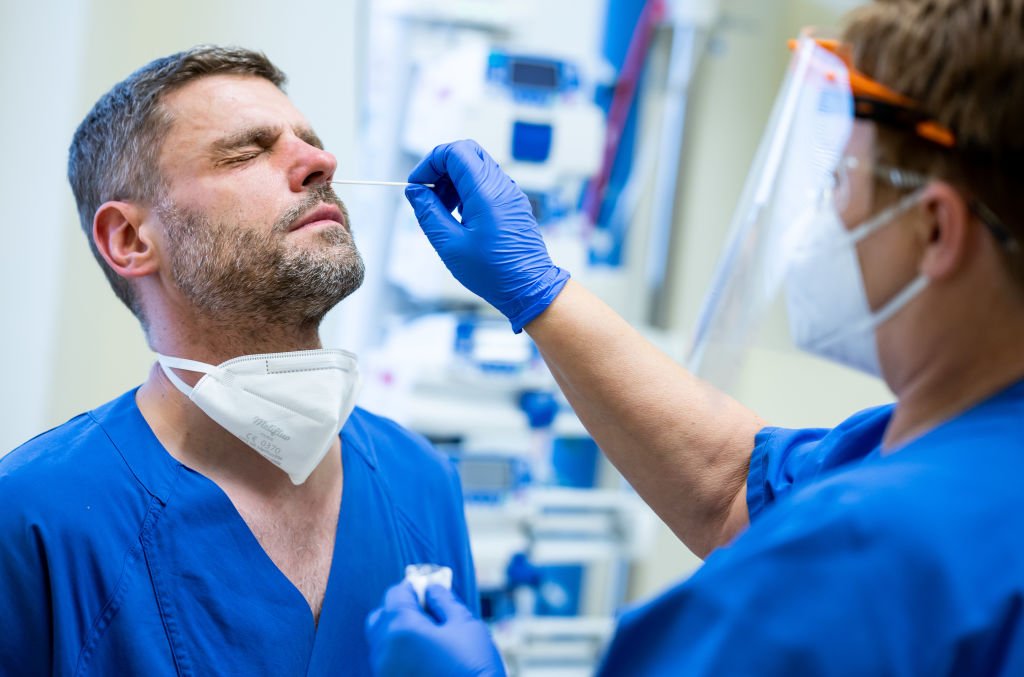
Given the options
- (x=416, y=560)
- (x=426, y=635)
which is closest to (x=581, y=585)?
(x=416, y=560)

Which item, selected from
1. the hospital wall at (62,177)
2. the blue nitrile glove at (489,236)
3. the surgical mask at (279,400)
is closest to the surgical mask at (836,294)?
the blue nitrile glove at (489,236)

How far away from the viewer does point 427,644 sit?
3.19ft

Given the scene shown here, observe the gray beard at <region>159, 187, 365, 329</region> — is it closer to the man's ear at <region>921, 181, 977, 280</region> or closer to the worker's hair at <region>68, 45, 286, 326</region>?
the worker's hair at <region>68, 45, 286, 326</region>

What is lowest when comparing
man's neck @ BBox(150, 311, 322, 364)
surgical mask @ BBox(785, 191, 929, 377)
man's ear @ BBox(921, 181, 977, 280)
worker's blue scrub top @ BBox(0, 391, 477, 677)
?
worker's blue scrub top @ BBox(0, 391, 477, 677)

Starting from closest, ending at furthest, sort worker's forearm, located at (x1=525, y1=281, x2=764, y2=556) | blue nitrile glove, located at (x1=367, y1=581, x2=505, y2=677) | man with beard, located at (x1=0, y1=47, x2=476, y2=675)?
blue nitrile glove, located at (x1=367, y1=581, x2=505, y2=677)
man with beard, located at (x1=0, y1=47, x2=476, y2=675)
worker's forearm, located at (x1=525, y1=281, x2=764, y2=556)

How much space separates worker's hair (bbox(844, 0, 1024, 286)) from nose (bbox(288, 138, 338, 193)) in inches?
31.3

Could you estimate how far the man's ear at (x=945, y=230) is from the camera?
2.53ft

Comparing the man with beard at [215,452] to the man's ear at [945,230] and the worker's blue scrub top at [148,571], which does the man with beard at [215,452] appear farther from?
the man's ear at [945,230]

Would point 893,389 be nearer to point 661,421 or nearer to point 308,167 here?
point 661,421

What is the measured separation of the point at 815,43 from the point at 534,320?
0.49 metres

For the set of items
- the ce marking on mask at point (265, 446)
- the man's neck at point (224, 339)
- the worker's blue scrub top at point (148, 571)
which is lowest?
the worker's blue scrub top at point (148, 571)

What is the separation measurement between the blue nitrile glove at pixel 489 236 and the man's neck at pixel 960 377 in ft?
1.67

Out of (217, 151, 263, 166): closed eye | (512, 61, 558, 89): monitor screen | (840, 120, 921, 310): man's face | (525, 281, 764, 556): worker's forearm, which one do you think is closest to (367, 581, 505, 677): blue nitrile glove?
(525, 281, 764, 556): worker's forearm

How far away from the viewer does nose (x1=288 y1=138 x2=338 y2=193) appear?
4.28 ft
